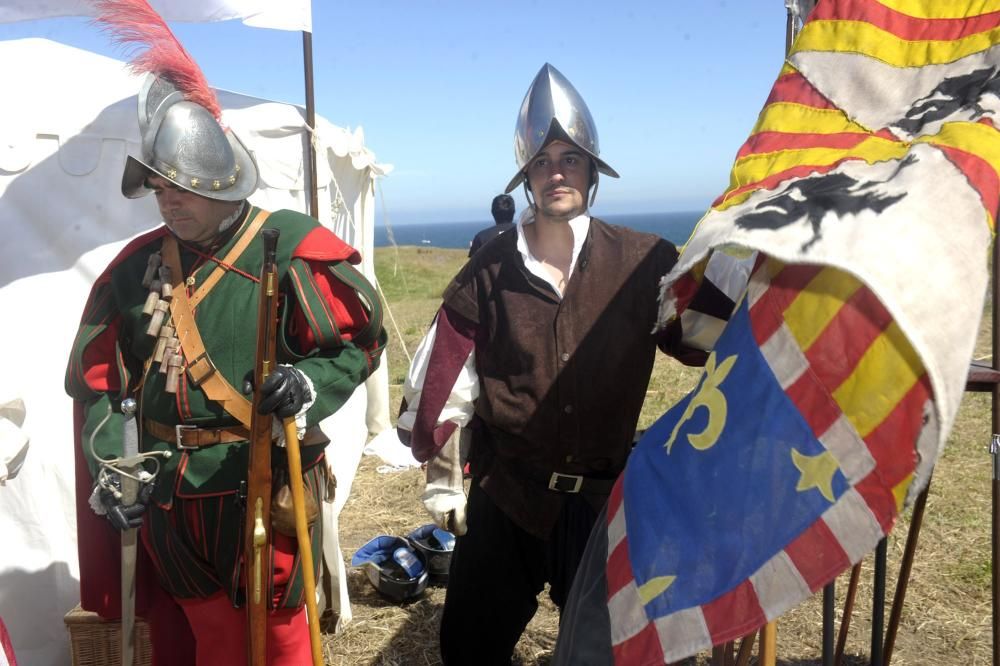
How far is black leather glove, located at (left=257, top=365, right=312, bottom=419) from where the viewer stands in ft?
6.92

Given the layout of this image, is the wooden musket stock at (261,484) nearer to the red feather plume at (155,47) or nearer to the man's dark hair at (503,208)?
the red feather plume at (155,47)

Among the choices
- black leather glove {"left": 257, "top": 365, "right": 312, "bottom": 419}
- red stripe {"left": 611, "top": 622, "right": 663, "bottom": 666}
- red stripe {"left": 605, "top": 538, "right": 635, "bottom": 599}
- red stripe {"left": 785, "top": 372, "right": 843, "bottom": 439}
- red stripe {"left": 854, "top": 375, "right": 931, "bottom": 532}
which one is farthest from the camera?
black leather glove {"left": 257, "top": 365, "right": 312, "bottom": 419}

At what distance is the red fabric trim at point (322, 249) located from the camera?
239cm

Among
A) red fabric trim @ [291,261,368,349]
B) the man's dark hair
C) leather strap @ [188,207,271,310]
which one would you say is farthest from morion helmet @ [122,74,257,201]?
the man's dark hair

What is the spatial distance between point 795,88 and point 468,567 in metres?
1.73

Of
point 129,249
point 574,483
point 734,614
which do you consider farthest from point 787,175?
point 129,249

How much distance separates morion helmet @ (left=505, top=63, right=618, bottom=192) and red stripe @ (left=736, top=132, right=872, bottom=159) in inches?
30.1

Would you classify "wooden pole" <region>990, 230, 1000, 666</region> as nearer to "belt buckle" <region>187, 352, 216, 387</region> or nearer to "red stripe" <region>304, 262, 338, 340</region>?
"red stripe" <region>304, 262, 338, 340</region>

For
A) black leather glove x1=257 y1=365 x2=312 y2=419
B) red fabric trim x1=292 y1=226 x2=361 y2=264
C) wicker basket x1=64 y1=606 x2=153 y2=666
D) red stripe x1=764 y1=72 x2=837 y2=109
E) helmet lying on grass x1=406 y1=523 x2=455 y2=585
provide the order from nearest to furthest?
red stripe x1=764 y1=72 x2=837 y2=109, black leather glove x1=257 y1=365 x2=312 y2=419, red fabric trim x1=292 y1=226 x2=361 y2=264, wicker basket x1=64 y1=606 x2=153 y2=666, helmet lying on grass x1=406 y1=523 x2=455 y2=585

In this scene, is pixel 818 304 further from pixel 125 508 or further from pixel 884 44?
pixel 125 508

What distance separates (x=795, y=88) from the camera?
1688 millimetres

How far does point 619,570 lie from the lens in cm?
156

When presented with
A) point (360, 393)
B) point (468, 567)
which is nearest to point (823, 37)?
point (468, 567)

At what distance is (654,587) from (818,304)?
588 millimetres
